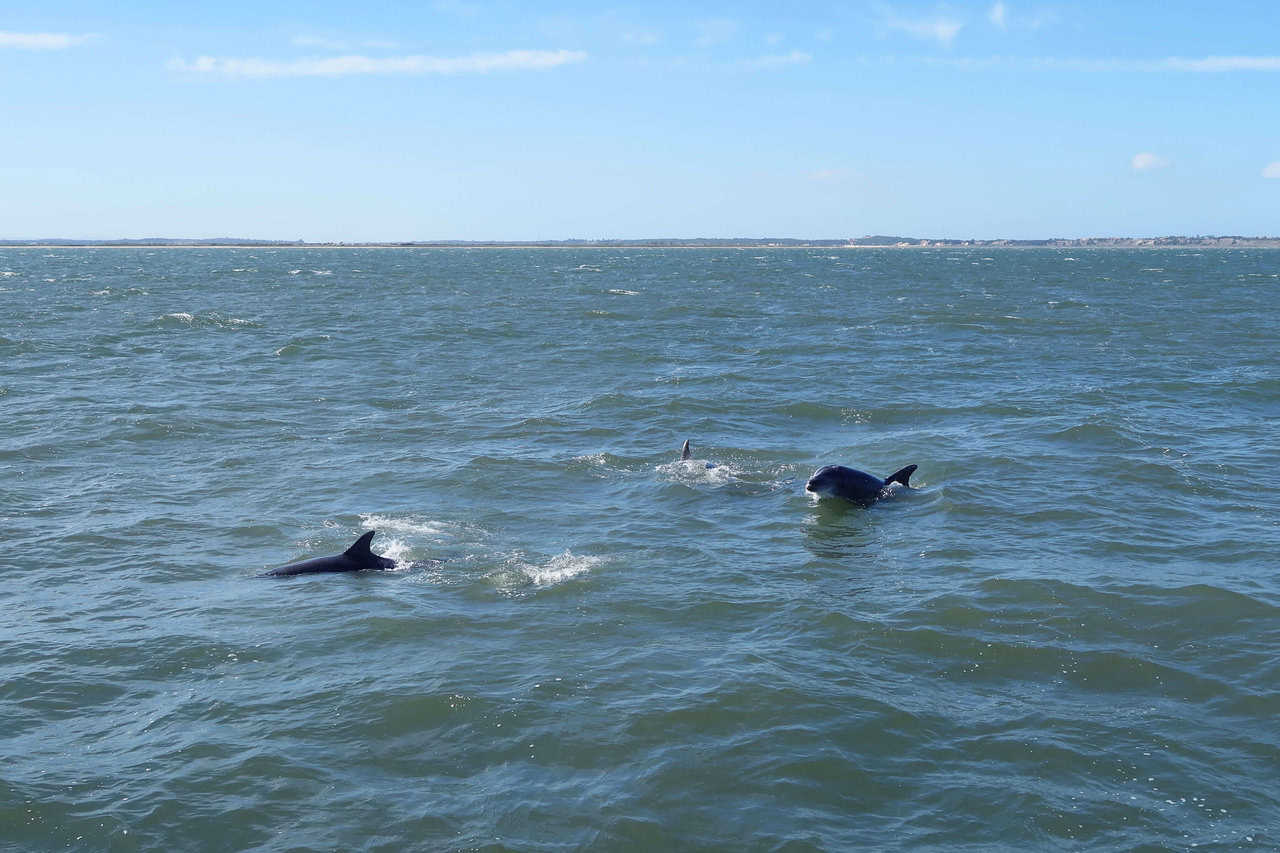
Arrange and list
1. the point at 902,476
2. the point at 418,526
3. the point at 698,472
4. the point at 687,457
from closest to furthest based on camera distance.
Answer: the point at 418,526
the point at 902,476
the point at 698,472
the point at 687,457

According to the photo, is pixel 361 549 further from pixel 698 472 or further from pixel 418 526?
pixel 698 472

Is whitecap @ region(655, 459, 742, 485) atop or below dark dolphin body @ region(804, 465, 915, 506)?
below

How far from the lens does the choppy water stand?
32.3 ft

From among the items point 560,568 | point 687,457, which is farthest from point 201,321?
point 560,568

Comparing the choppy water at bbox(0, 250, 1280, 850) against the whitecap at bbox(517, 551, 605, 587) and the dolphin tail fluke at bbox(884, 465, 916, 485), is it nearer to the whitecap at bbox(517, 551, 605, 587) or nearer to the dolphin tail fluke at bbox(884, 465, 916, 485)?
the whitecap at bbox(517, 551, 605, 587)

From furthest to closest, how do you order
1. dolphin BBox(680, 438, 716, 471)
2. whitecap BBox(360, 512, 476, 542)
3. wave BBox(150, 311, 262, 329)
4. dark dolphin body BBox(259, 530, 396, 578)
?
wave BBox(150, 311, 262, 329) → dolphin BBox(680, 438, 716, 471) → whitecap BBox(360, 512, 476, 542) → dark dolphin body BBox(259, 530, 396, 578)

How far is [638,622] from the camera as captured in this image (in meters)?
14.3

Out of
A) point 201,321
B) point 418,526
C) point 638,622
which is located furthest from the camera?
point 201,321

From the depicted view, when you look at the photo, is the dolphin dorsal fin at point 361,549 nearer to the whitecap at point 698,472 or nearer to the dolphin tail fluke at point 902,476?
the whitecap at point 698,472

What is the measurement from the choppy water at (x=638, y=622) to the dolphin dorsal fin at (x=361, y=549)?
46 cm

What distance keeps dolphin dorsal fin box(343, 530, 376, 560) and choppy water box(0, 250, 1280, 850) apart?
46cm

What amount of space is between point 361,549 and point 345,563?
1.10 feet

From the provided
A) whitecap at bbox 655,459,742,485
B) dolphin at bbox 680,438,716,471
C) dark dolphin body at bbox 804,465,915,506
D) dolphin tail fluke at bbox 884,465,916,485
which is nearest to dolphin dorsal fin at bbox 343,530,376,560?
whitecap at bbox 655,459,742,485

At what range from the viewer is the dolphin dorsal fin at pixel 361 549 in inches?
645
